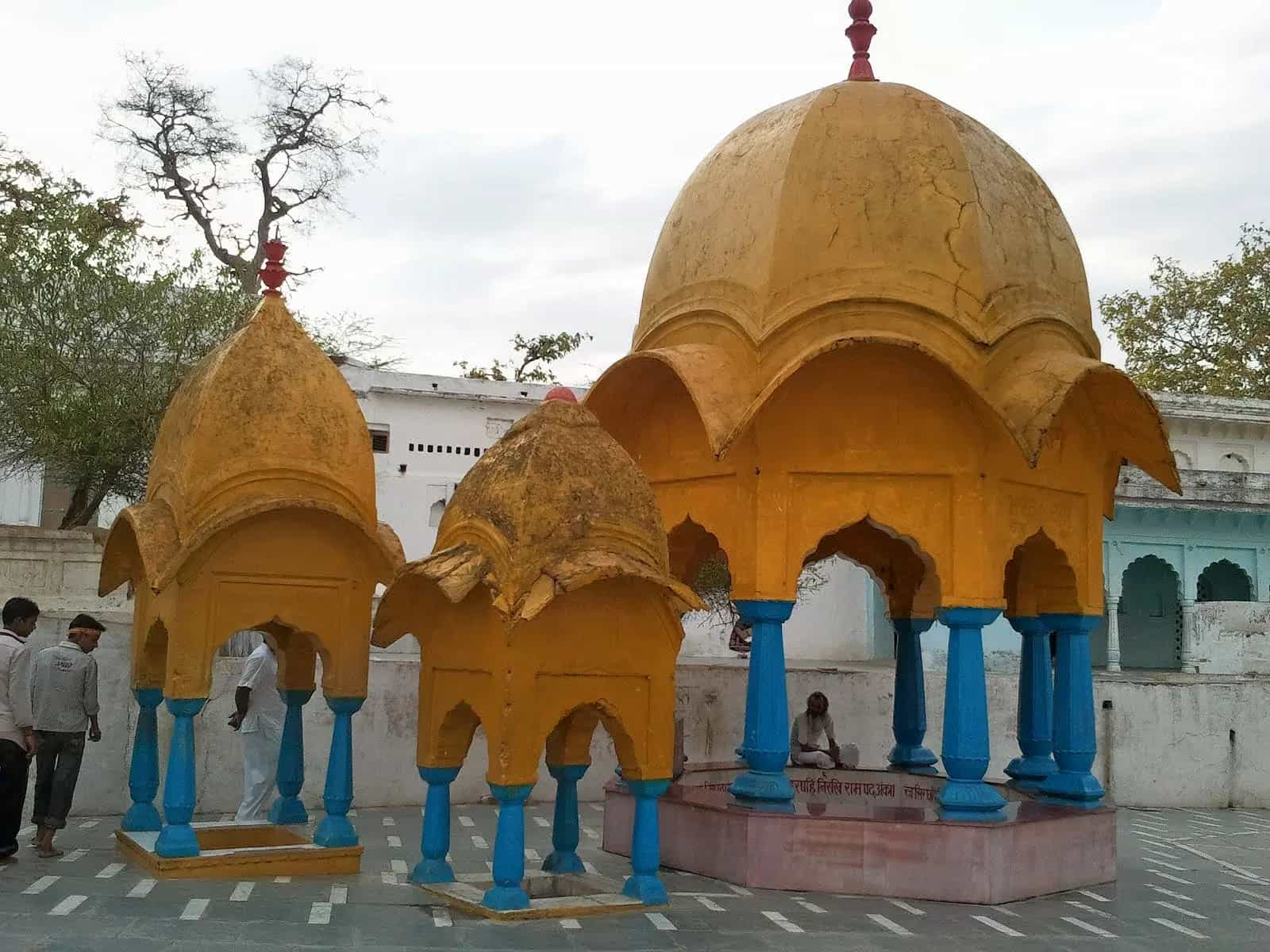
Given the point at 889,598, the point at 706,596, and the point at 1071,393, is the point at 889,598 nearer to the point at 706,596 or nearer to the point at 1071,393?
the point at 1071,393

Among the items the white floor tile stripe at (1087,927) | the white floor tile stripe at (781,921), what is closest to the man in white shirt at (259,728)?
the white floor tile stripe at (781,921)

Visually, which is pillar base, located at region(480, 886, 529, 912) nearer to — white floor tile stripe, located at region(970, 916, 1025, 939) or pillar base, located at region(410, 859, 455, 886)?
pillar base, located at region(410, 859, 455, 886)

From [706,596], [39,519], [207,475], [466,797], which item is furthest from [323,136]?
[207,475]

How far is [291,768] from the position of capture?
977 centimetres

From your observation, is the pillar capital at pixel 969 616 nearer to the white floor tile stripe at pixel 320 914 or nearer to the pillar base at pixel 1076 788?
the pillar base at pixel 1076 788

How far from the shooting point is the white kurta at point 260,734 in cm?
1005

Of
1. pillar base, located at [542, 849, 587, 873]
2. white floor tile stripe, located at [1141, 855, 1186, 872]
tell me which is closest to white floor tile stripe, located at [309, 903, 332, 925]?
pillar base, located at [542, 849, 587, 873]

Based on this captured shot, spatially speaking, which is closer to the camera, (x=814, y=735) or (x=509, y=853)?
(x=509, y=853)

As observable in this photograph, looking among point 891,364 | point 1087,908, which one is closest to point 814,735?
point 1087,908

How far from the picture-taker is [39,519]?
25.6 m

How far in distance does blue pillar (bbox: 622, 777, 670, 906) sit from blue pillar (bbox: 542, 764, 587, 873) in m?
0.63

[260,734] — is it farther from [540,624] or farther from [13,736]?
[540,624]

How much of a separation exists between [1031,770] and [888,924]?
3.43 m

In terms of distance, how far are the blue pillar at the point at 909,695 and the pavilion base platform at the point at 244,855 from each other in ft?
17.1
